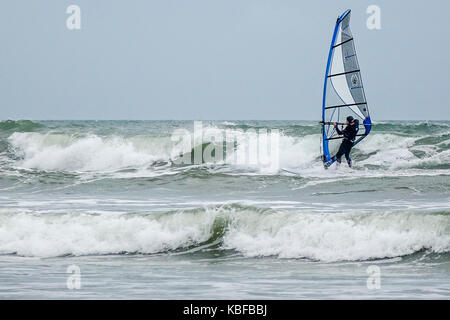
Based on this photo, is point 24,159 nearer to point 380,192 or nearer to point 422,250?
point 380,192

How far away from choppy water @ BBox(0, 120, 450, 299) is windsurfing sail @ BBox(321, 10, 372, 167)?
1.30 meters

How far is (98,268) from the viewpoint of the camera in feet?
31.5

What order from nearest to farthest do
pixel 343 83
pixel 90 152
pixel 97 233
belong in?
1. pixel 97 233
2. pixel 343 83
3. pixel 90 152

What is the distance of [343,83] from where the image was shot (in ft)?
56.5

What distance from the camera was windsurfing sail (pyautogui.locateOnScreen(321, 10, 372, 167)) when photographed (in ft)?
55.8

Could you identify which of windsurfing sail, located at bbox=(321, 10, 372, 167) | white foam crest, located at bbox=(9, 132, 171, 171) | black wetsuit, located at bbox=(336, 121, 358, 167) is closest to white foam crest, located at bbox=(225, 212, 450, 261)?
black wetsuit, located at bbox=(336, 121, 358, 167)

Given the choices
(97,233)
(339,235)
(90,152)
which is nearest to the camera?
(339,235)

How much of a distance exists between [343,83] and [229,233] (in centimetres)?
677

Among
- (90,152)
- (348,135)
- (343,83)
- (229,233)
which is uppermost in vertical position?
(343,83)

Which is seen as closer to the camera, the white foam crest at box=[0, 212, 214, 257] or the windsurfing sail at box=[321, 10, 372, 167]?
the white foam crest at box=[0, 212, 214, 257]

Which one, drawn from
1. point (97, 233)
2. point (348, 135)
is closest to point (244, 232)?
point (97, 233)

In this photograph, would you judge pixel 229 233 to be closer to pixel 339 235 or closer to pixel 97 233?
pixel 339 235

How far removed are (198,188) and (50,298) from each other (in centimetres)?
952

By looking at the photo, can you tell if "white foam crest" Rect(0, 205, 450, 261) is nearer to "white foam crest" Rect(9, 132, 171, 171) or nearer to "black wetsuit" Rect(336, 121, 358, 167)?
"black wetsuit" Rect(336, 121, 358, 167)
